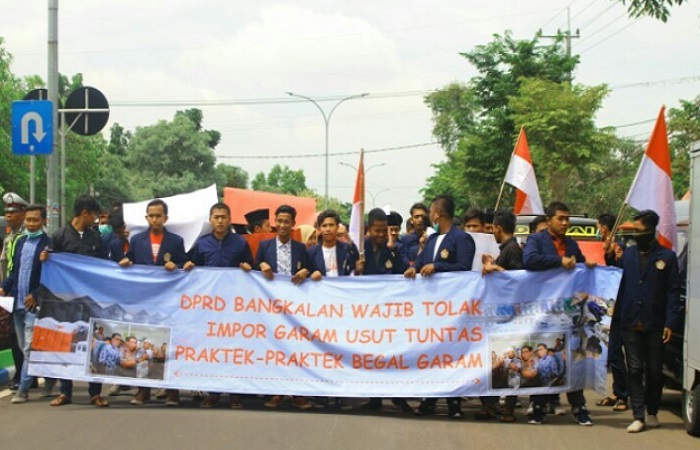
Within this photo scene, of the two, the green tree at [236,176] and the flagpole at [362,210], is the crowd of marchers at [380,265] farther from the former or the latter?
the green tree at [236,176]

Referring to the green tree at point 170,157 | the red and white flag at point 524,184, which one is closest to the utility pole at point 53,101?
the red and white flag at point 524,184

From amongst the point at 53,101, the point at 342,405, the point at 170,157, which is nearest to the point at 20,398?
the point at 342,405

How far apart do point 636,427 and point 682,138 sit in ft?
103

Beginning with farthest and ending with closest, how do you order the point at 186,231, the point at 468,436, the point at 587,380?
the point at 186,231
the point at 587,380
the point at 468,436

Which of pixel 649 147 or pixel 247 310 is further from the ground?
pixel 649 147

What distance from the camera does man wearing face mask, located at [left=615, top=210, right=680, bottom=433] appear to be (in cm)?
842

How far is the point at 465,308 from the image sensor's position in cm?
889

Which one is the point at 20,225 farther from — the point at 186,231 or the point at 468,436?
the point at 468,436

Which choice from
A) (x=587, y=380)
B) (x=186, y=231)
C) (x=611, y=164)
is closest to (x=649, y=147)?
(x=587, y=380)

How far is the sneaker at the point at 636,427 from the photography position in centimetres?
833

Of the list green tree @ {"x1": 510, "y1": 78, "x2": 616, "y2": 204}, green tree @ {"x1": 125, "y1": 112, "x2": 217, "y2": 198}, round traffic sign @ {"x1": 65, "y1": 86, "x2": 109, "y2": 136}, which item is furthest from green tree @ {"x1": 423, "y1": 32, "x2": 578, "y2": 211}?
green tree @ {"x1": 125, "y1": 112, "x2": 217, "y2": 198}

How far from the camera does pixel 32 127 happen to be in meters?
12.8

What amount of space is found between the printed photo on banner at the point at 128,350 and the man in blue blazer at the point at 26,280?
2.32ft

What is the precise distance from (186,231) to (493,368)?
359cm
